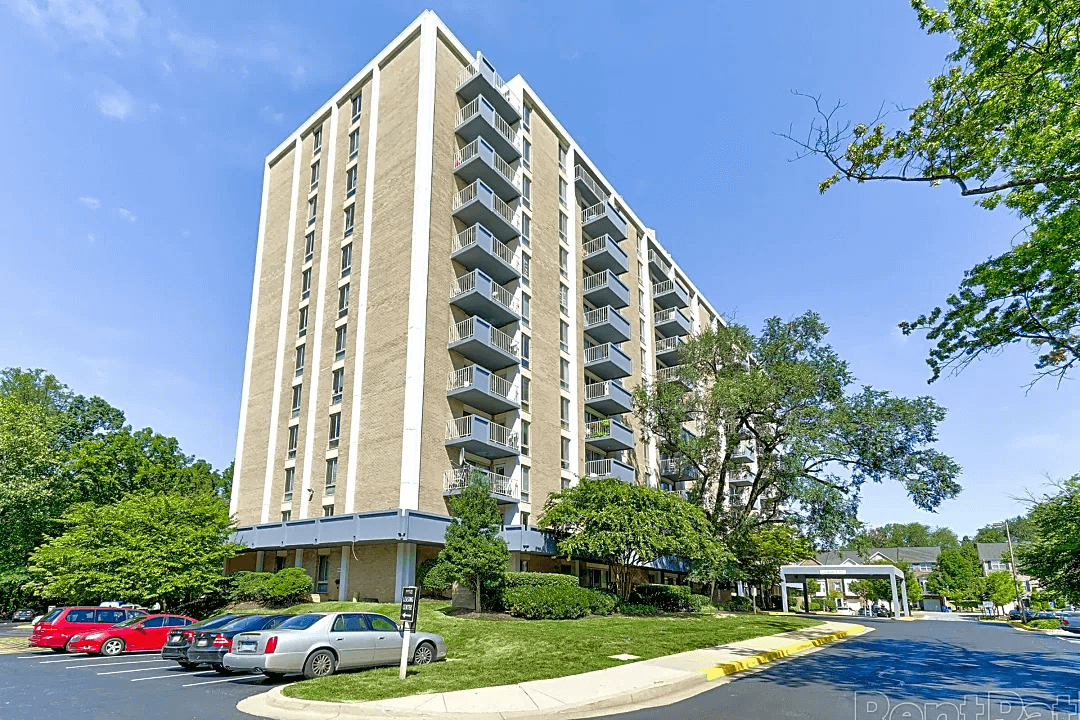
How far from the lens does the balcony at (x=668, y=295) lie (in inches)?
2164

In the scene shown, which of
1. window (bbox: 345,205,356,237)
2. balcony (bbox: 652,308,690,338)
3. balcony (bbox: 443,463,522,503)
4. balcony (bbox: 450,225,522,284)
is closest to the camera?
balcony (bbox: 443,463,522,503)

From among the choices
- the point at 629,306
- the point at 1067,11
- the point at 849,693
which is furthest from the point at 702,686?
the point at 629,306

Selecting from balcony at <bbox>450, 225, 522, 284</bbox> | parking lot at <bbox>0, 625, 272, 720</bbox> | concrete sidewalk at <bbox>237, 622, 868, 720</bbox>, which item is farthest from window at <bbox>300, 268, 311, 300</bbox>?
concrete sidewalk at <bbox>237, 622, 868, 720</bbox>

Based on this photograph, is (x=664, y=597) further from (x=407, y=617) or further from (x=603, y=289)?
(x=407, y=617)

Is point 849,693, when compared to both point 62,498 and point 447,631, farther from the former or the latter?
point 62,498

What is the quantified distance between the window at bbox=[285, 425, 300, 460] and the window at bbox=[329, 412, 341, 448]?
2.91m

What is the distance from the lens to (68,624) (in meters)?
20.6

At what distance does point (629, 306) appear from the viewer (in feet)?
163

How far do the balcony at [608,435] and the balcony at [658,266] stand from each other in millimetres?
19084

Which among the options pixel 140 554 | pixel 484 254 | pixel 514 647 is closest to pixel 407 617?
pixel 514 647

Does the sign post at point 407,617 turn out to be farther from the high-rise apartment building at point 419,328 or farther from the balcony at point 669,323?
the balcony at point 669,323

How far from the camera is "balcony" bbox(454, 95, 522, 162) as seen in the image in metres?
36.0

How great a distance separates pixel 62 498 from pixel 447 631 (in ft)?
99.6

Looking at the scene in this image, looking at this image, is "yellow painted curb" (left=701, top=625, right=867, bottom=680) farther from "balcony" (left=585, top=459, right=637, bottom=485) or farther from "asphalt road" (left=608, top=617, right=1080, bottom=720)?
→ "balcony" (left=585, top=459, right=637, bottom=485)
